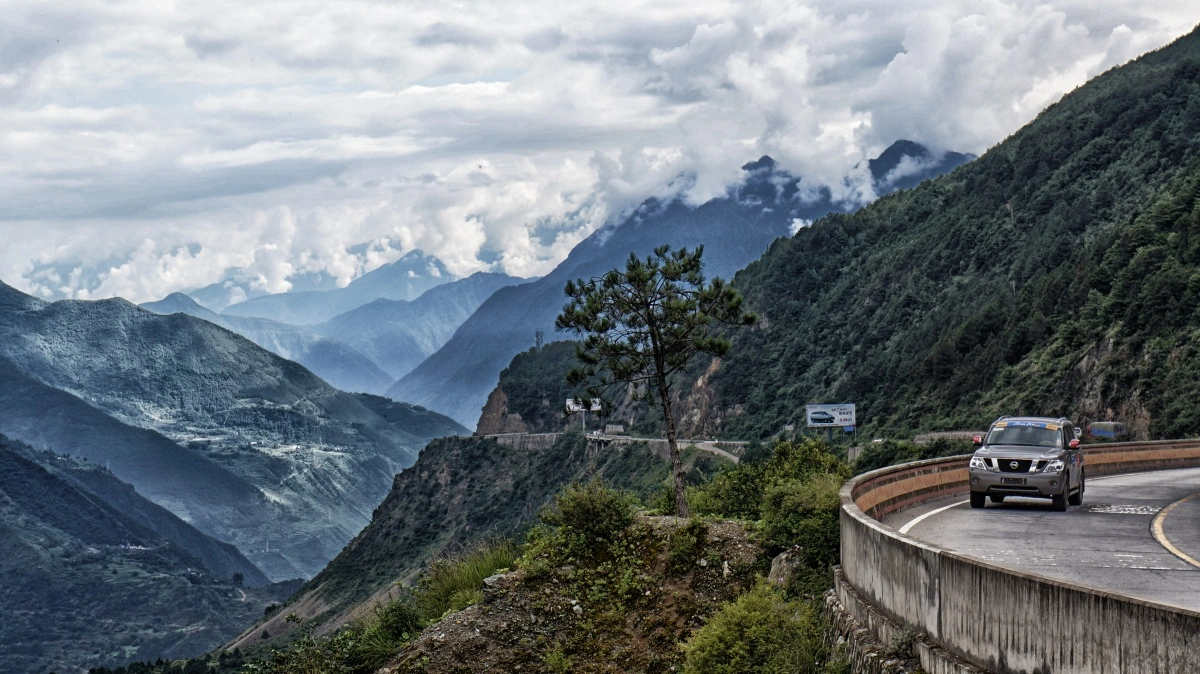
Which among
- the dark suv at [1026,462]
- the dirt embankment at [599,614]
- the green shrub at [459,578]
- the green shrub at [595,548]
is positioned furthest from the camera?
the dark suv at [1026,462]

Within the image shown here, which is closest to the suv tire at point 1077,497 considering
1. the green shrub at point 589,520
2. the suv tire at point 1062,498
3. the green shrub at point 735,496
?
the suv tire at point 1062,498

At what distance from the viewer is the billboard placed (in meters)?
106

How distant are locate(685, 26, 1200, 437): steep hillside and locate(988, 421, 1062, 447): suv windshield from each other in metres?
41.2

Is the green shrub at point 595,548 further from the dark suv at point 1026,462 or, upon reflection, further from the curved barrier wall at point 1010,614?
the curved barrier wall at point 1010,614

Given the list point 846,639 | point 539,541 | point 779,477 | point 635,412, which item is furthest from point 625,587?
point 635,412

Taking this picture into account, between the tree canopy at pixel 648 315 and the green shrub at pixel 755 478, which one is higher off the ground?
the tree canopy at pixel 648 315

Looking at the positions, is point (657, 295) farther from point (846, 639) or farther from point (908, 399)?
point (908, 399)

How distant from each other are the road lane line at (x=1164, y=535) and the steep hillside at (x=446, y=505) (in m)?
93.7

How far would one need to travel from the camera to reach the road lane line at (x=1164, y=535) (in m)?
15.1

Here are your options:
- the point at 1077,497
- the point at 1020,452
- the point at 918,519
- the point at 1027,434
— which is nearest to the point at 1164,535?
the point at 1020,452

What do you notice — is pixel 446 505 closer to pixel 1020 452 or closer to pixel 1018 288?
pixel 1018 288

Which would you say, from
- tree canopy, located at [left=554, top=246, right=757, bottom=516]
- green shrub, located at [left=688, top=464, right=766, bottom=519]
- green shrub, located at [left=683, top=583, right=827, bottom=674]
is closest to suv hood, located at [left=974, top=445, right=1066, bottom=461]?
green shrub, located at [left=688, top=464, right=766, bottom=519]

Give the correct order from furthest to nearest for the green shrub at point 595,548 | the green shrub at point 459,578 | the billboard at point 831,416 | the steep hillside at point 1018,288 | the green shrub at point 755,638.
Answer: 1. the billboard at point 831,416
2. the steep hillside at point 1018,288
3. the green shrub at point 459,578
4. the green shrub at point 595,548
5. the green shrub at point 755,638

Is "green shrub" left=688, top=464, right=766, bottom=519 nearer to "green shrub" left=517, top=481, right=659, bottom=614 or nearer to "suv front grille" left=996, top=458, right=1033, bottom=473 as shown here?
"green shrub" left=517, top=481, right=659, bottom=614
